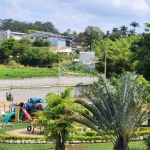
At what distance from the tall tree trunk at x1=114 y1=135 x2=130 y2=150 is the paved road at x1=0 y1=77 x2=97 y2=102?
894 inches

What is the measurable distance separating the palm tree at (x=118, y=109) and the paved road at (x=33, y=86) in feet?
71.4

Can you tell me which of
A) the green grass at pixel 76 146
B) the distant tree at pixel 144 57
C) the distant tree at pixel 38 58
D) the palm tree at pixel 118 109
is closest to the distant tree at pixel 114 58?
the distant tree at pixel 38 58

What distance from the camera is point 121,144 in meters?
14.3

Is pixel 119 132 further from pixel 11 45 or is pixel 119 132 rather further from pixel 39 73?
pixel 11 45

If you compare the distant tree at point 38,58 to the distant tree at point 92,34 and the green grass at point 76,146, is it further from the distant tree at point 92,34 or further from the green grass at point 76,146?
the green grass at point 76,146

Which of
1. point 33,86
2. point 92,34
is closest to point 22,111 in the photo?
point 33,86

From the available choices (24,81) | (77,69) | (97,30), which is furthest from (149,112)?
(97,30)

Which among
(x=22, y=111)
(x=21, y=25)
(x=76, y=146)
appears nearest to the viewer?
(x=76, y=146)

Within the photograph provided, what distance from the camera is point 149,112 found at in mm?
14602

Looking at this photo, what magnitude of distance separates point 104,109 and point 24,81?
2678 centimetres

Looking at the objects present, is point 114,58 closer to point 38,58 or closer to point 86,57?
point 38,58

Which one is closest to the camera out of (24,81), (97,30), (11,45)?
(24,81)

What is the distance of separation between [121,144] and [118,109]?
4.55 feet

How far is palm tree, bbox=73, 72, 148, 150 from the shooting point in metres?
14.4
